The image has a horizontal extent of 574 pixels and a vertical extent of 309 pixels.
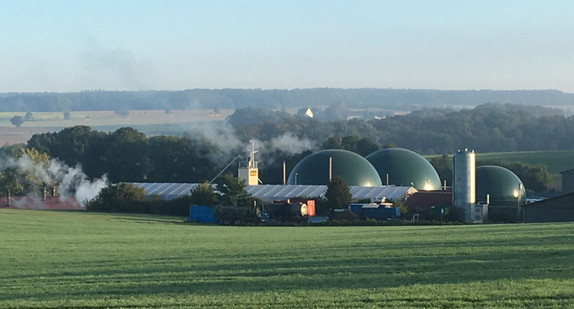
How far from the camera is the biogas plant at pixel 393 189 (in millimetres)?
68119

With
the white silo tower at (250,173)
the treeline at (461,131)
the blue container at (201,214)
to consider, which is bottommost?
the blue container at (201,214)

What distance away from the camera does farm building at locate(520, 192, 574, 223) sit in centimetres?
5953

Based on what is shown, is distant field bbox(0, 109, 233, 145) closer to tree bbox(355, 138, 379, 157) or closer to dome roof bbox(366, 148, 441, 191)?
tree bbox(355, 138, 379, 157)

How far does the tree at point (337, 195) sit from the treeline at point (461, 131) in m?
97.6

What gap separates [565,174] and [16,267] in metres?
83.9

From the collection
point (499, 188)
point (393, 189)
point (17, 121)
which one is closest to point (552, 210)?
point (499, 188)

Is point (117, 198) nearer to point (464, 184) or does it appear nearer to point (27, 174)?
point (464, 184)

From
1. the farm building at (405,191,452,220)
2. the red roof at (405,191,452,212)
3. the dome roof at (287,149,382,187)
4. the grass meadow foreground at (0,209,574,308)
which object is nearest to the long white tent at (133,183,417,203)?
the red roof at (405,191,452,212)

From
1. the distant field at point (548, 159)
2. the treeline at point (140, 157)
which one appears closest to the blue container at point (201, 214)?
the treeline at point (140, 157)

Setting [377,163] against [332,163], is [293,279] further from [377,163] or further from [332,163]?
[377,163]

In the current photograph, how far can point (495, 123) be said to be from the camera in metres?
193

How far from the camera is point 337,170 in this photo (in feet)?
283

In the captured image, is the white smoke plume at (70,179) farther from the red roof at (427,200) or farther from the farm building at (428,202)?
the farm building at (428,202)

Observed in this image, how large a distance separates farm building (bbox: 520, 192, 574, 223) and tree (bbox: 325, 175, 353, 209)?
14249 millimetres
